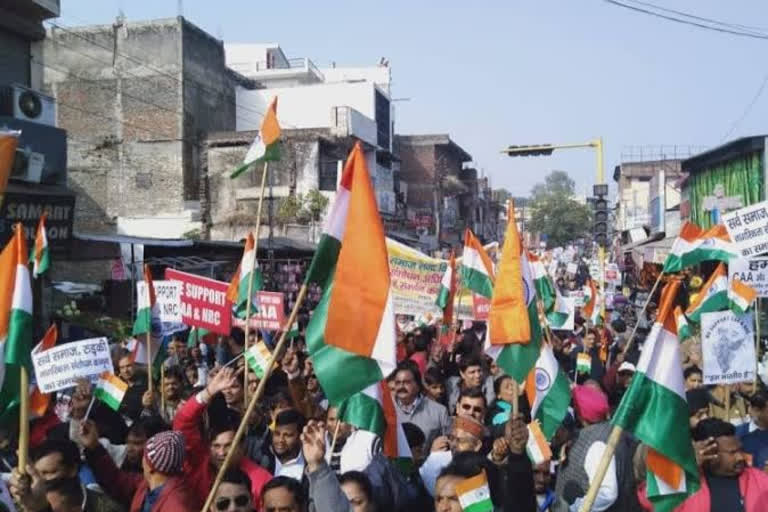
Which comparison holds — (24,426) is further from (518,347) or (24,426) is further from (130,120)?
(130,120)

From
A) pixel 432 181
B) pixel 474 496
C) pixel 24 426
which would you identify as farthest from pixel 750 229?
pixel 432 181

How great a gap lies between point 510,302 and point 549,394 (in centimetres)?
67

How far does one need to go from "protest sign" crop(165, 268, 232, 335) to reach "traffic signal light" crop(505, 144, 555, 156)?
31.7 feet

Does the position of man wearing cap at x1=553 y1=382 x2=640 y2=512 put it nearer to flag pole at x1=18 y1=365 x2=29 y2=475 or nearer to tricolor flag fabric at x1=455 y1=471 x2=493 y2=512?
tricolor flag fabric at x1=455 y1=471 x2=493 y2=512

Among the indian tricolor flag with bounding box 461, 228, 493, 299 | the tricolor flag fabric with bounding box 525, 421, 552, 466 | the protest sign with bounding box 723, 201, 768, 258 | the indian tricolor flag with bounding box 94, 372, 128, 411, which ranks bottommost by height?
the tricolor flag fabric with bounding box 525, 421, 552, 466

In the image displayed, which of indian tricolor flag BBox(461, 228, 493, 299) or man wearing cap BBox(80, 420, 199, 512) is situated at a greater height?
indian tricolor flag BBox(461, 228, 493, 299)

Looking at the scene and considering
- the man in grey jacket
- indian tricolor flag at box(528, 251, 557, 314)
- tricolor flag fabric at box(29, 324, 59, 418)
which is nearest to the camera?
tricolor flag fabric at box(29, 324, 59, 418)

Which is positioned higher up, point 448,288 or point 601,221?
point 601,221

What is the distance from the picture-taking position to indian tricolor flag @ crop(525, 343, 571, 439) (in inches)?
227

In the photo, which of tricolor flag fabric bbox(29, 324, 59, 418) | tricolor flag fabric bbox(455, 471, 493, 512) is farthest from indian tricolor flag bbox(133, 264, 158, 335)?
tricolor flag fabric bbox(455, 471, 493, 512)

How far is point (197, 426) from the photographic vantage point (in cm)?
500

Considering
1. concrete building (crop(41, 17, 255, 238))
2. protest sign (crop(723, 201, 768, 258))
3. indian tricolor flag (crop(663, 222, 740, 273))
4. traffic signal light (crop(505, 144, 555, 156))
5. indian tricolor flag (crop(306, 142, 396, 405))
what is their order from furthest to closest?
concrete building (crop(41, 17, 255, 238)), traffic signal light (crop(505, 144, 555, 156)), indian tricolor flag (crop(663, 222, 740, 273)), protest sign (crop(723, 201, 768, 258)), indian tricolor flag (crop(306, 142, 396, 405))

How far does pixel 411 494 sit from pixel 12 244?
2625 millimetres

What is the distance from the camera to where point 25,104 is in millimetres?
15922
